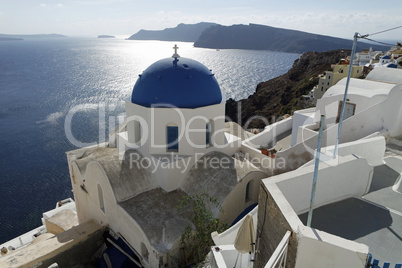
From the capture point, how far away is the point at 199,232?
9070mm

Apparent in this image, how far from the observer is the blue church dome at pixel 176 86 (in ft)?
35.2

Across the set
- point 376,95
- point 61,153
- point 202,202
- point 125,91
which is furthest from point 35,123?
point 376,95

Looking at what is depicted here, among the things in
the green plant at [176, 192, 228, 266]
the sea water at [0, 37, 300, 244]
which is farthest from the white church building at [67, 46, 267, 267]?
the sea water at [0, 37, 300, 244]

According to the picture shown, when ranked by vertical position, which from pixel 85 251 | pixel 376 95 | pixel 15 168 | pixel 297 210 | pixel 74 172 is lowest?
pixel 15 168

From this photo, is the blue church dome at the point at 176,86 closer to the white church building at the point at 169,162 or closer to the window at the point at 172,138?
the white church building at the point at 169,162

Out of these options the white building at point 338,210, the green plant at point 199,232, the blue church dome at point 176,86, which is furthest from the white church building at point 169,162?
the white building at point 338,210

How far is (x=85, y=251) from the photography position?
11086mm

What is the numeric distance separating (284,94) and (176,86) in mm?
46002

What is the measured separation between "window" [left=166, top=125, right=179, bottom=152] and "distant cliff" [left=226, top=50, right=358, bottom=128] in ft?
90.1

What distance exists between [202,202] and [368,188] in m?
4.97

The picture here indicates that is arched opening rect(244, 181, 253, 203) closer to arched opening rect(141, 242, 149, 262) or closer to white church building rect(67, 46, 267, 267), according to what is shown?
white church building rect(67, 46, 267, 267)

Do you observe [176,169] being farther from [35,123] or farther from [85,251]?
[35,123]

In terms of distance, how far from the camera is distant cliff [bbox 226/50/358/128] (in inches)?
1788

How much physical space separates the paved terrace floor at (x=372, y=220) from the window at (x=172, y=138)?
6.05m
